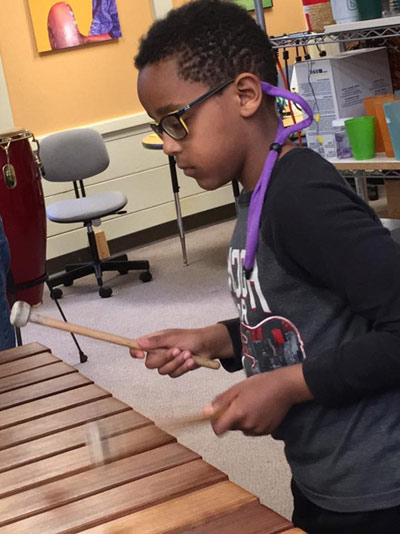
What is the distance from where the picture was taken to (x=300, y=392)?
1.22 meters

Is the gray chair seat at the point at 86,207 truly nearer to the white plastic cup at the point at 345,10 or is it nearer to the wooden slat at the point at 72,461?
the white plastic cup at the point at 345,10

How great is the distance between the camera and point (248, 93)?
4.24 ft

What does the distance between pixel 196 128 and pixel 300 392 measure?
39 centimetres

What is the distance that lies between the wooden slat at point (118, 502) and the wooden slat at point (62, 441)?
0.20 m

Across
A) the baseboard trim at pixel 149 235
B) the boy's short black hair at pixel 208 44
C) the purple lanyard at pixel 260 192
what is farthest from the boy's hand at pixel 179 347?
the baseboard trim at pixel 149 235

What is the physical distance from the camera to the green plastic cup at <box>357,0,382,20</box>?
3.12 m

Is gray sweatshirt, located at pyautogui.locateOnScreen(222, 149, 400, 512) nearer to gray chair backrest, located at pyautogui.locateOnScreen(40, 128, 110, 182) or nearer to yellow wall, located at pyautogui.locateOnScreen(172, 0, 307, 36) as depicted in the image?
gray chair backrest, located at pyautogui.locateOnScreen(40, 128, 110, 182)

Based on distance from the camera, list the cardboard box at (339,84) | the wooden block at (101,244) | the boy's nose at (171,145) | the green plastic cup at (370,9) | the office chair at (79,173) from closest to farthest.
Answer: the boy's nose at (171,145) < the green plastic cup at (370,9) < the cardboard box at (339,84) < the office chair at (79,173) < the wooden block at (101,244)

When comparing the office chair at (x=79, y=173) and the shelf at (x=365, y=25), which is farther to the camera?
the office chair at (x=79, y=173)

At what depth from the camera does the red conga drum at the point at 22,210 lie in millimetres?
4391

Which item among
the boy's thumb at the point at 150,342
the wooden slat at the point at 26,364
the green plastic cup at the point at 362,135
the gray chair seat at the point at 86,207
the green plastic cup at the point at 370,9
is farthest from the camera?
the gray chair seat at the point at 86,207

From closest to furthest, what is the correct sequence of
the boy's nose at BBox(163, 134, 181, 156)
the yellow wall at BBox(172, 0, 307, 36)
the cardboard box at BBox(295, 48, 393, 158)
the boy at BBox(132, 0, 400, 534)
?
the boy at BBox(132, 0, 400, 534), the boy's nose at BBox(163, 134, 181, 156), the cardboard box at BBox(295, 48, 393, 158), the yellow wall at BBox(172, 0, 307, 36)

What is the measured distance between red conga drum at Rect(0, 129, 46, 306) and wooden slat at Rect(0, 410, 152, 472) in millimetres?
2902

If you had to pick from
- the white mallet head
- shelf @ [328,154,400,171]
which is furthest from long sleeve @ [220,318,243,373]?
shelf @ [328,154,400,171]
